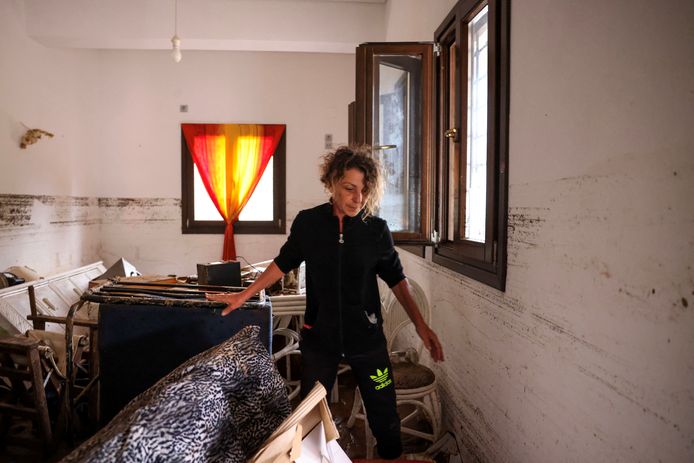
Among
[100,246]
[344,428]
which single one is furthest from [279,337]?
[100,246]

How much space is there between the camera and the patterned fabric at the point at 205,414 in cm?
96

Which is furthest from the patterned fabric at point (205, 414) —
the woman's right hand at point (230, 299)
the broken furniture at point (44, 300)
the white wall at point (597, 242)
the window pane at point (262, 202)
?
the window pane at point (262, 202)

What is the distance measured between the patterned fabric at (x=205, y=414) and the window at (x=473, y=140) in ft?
3.51

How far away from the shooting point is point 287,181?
611 cm

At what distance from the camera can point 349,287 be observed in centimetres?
179

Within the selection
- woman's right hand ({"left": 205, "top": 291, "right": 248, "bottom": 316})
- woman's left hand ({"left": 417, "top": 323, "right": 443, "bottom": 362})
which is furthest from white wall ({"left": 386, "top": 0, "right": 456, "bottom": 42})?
woman's right hand ({"left": 205, "top": 291, "right": 248, "bottom": 316})

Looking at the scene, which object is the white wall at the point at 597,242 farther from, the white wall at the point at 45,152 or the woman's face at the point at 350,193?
the white wall at the point at 45,152

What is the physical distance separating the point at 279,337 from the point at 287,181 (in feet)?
7.32

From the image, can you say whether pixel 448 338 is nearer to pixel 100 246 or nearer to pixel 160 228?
pixel 160 228

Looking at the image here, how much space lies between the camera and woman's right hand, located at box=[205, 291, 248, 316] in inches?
72.6

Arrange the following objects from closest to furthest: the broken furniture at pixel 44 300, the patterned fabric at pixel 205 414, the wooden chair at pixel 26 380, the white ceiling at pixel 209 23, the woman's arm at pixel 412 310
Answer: the patterned fabric at pixel 205 414, the woman's arm at pixel 412 310, the wooden chair at pixel 26 380, the broken furniture at pixel 44 300, the white ceiling at pixel 209 23

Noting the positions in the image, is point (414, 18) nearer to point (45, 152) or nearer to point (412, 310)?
point (412, 310)

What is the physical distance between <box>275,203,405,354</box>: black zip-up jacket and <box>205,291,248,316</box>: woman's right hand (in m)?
0.27

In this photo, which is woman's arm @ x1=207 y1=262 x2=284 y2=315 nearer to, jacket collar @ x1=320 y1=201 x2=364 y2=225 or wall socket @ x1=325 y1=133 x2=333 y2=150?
→ jacket collar @ x1=320 y1=201 x2=364 y2=225
